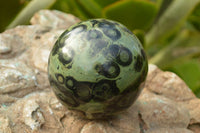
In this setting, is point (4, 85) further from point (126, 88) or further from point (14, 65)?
point (126, 88)

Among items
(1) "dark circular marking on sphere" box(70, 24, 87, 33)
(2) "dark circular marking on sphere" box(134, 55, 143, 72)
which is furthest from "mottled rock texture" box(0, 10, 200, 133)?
(1) "dark circular marking on sphere" box(70, 24, 87, 33)

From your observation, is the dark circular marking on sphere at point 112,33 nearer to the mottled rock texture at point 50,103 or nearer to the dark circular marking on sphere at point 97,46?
the dark circular marking on sphere at point 97,46

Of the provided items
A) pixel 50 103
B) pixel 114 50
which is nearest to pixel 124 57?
pixel 114 50

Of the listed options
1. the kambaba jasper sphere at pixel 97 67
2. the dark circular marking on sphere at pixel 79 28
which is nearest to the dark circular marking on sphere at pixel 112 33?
the kambaba jasper sphere at pixel 97 67

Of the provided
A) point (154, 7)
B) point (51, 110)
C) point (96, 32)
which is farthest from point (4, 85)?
point (154, 7)

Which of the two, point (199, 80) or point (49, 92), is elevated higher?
point (49, 92)

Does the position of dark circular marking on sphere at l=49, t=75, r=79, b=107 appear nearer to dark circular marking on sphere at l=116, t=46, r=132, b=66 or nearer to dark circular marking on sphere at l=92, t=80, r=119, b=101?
dark circular marking on sphere at l=92, t=80, r=119, b=101
